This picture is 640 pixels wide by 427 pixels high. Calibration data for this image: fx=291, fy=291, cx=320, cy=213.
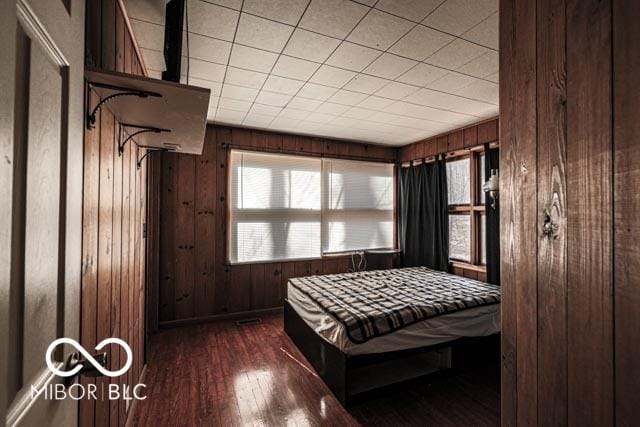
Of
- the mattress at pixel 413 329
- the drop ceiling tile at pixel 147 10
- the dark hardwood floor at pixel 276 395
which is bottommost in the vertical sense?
the dark hardwood floor at pixel 276 395

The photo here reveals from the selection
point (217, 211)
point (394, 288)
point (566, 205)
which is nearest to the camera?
point (566, 205)

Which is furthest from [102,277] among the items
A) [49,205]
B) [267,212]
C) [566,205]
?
[267,212]

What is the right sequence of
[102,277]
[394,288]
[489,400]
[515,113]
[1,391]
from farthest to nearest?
[394,288], [489,400], [102,277], [515,113], [1,391]

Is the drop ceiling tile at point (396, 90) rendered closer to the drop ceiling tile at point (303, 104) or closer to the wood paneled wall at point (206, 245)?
the drop ceiling tile at point (303, 104)

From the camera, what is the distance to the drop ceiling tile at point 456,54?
2078mm

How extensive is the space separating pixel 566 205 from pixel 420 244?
4.10 meters

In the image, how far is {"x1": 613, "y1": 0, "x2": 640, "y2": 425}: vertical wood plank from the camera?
58 cm

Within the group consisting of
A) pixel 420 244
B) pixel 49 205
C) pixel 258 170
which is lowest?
pixel 420 244

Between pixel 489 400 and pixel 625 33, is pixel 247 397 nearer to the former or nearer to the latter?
pixel 489 400

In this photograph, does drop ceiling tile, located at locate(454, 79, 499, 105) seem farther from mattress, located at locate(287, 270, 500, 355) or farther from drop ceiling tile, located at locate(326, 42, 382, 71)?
mattress, located at locate(287, 270, 500, 355)

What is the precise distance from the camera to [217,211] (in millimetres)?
3928

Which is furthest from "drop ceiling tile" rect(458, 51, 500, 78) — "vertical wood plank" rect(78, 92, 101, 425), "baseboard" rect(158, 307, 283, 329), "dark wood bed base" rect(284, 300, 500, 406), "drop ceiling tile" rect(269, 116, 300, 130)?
"baseboard" rect(158, 307, 283, 329)

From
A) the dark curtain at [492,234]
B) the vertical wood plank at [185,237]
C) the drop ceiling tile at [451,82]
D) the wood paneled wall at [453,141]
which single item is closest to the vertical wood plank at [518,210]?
the drop ceiling tile at [451,82]

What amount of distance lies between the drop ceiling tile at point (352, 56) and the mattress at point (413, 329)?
2031 millimetres
